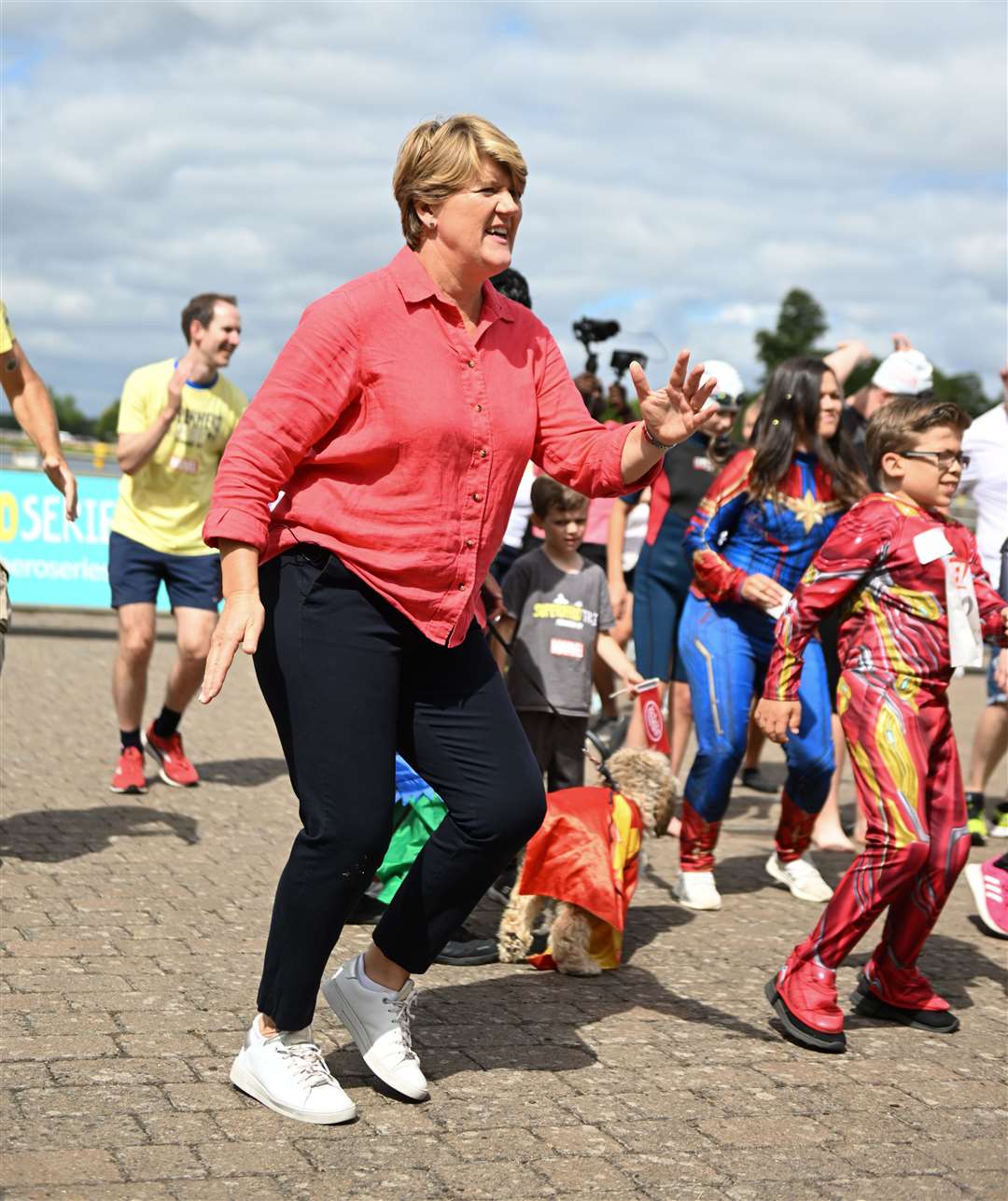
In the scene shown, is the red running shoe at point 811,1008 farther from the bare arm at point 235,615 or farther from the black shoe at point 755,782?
the black shoe at point 755,782

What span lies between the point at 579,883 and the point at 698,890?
51.5 inches

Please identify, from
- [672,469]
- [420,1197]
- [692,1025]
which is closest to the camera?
[420,1197]

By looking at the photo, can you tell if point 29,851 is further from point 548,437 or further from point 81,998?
point 548,437

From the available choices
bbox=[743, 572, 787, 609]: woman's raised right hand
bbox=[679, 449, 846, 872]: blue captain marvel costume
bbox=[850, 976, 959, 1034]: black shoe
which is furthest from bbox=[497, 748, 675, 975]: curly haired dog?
bbox=[743, 572, 787, 609]: woman's raised right hand

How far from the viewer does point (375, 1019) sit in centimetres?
414

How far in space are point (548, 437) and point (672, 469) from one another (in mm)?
4140

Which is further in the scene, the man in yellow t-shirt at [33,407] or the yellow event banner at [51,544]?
the yellow event banner at [51,544]

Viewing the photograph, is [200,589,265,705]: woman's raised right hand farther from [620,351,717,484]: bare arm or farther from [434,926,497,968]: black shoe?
[434,926,497,968]: black shoe

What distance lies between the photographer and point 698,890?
21.7ft

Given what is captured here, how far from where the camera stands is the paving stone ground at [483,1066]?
144 inches

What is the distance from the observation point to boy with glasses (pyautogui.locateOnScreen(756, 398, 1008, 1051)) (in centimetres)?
489

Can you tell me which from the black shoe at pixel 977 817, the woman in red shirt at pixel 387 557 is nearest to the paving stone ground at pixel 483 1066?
the woman in red shirt at pixel 387 557

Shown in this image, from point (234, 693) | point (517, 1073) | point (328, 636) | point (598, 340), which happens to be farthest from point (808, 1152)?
point (234, 693)

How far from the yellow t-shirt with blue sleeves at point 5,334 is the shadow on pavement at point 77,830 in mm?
1913
